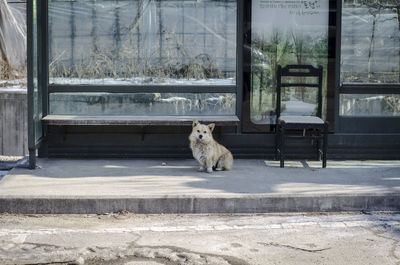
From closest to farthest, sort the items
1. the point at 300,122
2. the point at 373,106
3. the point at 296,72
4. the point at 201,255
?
the point at 201,255 → the point at 300,122 → the point at 296,72 → the point at 373,106

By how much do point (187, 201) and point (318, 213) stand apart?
133cm

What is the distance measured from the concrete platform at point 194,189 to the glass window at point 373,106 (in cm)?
107

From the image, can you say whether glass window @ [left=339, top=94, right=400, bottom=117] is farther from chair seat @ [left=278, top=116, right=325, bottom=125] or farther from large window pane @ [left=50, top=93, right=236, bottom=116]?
large window pane @ [left=50, top=93, right=236, bottom=116]

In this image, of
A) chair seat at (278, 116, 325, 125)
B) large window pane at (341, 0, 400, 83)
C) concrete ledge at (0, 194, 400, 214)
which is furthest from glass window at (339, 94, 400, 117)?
concrete ledge at (0, 194, 400, 214)

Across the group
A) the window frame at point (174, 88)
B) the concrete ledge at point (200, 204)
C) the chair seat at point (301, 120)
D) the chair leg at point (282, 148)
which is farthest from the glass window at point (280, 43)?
the concrete ledge at point (200, 204)

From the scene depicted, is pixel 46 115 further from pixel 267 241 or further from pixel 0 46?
pixel 0 46

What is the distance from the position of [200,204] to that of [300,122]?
228cm

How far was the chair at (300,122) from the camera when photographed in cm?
845

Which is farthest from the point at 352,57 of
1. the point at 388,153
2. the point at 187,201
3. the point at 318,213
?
the point at 187,201

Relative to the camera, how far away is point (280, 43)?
30.1 ft

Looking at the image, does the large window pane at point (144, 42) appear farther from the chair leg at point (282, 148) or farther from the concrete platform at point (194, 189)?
the concrete platform at point (194, 189)

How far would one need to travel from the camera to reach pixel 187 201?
6.73 metres

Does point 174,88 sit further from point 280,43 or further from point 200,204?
point 200,204

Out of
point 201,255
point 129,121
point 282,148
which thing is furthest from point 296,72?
point 201,255
